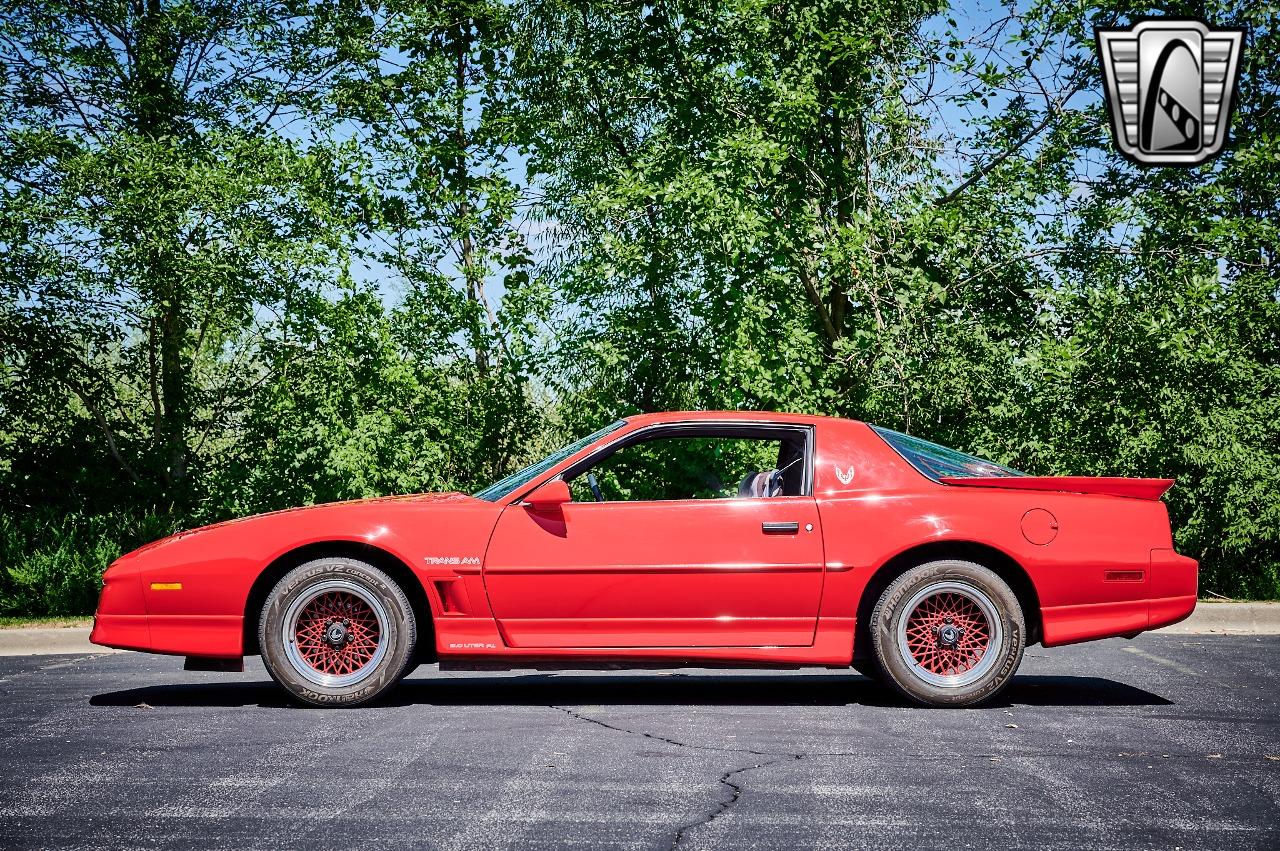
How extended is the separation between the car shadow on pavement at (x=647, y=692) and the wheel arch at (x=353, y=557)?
350mm

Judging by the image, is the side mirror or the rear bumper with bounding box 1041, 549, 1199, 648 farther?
the rear bumper with bounding box 1041, 549, 1199, 648

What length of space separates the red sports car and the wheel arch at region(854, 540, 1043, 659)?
10 millimetres

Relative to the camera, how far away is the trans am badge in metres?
13.4

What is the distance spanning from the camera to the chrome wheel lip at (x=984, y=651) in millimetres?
6336

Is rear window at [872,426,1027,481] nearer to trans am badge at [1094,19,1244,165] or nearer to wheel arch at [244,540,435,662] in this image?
wheel arch at [244,540,435,662]

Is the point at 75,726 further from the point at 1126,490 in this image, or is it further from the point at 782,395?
the point at 782,395

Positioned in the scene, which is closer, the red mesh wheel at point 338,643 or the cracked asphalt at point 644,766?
the cracked asphalt at point 644,766

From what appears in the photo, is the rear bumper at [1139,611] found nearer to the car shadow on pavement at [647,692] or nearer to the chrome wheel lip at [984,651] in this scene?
the chrome wheel lip at [984,651]

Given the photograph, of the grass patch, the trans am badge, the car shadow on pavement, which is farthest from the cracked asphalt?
the trans am badge

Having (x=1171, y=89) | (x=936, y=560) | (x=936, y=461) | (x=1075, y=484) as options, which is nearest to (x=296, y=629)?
(x=936, y=560)

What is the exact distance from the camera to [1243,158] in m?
12.5

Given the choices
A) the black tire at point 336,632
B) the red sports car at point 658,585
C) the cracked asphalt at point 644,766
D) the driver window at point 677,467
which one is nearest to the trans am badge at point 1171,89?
the driver window at point 677,467

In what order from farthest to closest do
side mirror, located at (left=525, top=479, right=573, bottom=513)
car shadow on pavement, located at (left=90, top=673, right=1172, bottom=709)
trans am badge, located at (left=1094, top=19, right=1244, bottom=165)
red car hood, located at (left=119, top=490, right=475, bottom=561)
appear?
trans am badge, located at (left=1094, top=19, right=1244, bottom=165), car shadow on pavement, located at (left=90, top=673, right=1172, bottom=709), red car hood, located at (left=119, top=490, right=475, bottom=561), side mirror, located at (left=525, top=479, right=573, bottom=513)

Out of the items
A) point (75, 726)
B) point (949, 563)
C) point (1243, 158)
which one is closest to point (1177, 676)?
point (949, 563)
